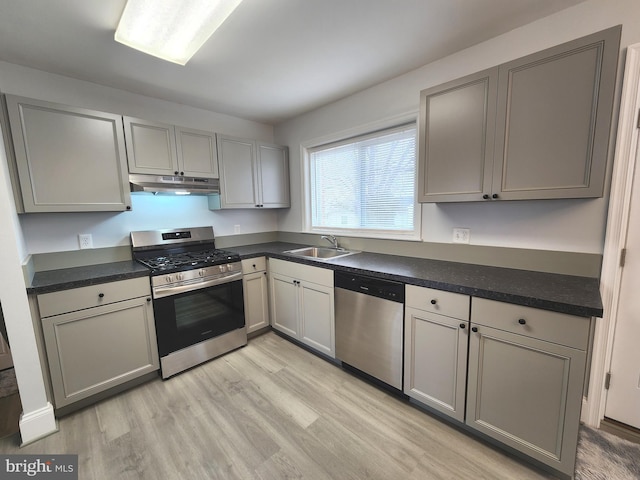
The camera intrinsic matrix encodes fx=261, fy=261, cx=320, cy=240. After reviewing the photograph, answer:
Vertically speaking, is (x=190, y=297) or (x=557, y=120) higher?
(x=557, y=120)

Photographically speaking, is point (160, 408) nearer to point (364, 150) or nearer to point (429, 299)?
point (429, 299)

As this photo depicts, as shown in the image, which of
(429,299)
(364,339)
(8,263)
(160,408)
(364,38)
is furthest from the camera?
(364,339)

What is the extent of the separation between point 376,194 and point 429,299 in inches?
51.5

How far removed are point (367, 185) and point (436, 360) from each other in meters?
1.72

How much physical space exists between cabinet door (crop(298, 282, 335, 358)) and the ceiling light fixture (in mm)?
1942

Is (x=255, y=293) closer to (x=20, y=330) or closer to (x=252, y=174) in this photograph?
(x=252, y=174)

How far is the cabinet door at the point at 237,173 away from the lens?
2797 millimetres

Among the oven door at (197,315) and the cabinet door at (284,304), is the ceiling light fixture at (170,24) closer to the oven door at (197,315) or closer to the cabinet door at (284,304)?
the oven door at (197,315)

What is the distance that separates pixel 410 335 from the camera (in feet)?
5.74

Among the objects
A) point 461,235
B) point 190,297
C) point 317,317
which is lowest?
point 317,317

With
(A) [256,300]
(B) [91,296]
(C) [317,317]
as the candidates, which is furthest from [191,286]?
(C) [317,317]

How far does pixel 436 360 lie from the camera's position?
5.41 feet

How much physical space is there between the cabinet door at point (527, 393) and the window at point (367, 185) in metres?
1.09

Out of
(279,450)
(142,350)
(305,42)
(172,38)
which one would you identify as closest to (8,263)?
(142,350)
